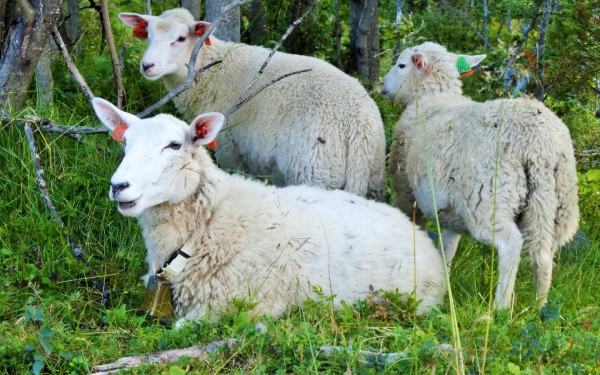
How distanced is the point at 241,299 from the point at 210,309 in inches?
6.9

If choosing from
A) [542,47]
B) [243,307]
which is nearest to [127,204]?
[243,307]

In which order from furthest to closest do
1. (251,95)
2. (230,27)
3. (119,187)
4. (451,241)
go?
(230,27), (451,241), (251,95), (119,187)

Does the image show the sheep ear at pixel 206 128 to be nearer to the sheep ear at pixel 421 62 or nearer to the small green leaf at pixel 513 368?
the small green leaf at pixel 513 368

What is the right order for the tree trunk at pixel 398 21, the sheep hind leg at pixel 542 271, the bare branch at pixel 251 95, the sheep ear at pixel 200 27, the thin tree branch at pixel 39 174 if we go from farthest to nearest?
the tree trunk at pixel 398 21 < the sheep ear at pixel 200 27 < the bare branch at pixel 251 95 < the thin tree branch at pixel 39 174 < the sheep hind leg at pixel 542 271

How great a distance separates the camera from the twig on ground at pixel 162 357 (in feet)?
11.9

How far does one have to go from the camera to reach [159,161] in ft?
13.8

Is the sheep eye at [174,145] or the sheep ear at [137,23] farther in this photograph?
the sheep ear at [137,23]

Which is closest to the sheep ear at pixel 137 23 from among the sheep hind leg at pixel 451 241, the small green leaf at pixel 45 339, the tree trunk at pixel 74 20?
the tree trunk at pixel 74 20

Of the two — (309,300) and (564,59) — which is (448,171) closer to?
(309,300)

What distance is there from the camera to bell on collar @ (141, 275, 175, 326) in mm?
4391

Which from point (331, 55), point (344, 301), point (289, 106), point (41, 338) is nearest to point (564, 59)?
point (331, 55)

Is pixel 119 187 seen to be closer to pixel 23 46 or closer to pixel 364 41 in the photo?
pixel 23 46

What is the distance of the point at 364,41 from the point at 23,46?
3.79 m

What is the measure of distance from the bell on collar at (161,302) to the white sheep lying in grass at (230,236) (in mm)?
49
